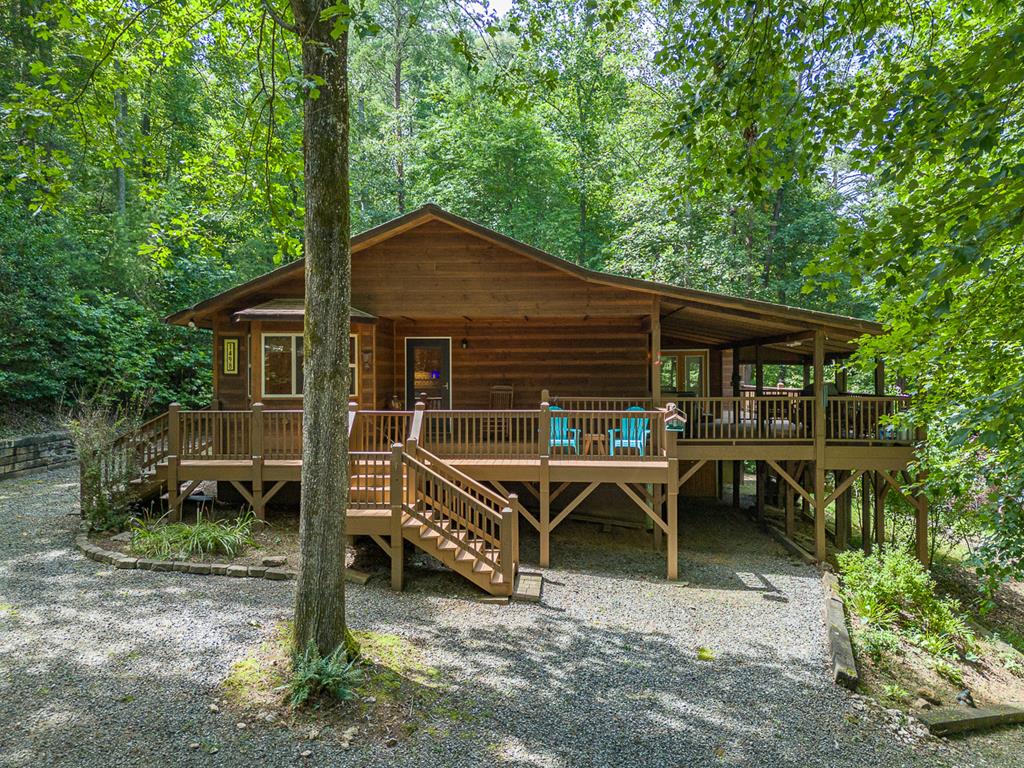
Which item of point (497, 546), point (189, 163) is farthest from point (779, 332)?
point (189, 163)

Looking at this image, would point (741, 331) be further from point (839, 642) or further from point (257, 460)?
point (257, 460)

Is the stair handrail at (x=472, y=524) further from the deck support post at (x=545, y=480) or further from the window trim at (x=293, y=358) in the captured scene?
the window trim at (x=293, y=358)

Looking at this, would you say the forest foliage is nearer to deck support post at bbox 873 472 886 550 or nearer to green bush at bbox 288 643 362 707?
deck support post at bbox 873 472 886 550

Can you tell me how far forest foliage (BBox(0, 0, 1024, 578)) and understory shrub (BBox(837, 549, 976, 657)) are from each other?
1.56 m

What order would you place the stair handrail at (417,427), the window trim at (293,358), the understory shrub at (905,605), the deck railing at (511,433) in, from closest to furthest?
A: the understory shrub at (905,605)
the stair handrail at (417,427)
the deck railing at (511,433)
the window trim at (293,358)

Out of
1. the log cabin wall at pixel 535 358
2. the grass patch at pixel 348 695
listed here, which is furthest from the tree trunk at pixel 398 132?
the grass patch at pixel 348 695

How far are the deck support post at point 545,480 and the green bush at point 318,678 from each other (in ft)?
17.3

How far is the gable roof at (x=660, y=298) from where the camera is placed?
10727 millimetres

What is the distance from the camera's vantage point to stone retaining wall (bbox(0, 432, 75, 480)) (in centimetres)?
1397

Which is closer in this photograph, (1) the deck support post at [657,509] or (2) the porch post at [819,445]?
(2) the porch post at [819,445]

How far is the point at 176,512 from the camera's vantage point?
1005 cm

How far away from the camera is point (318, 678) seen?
5039mm

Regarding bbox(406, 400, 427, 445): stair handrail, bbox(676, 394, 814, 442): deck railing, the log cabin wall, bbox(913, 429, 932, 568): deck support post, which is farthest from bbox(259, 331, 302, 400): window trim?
bbox(913, 429, 932, 568): deck support post

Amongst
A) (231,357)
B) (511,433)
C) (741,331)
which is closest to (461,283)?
(511,433)
